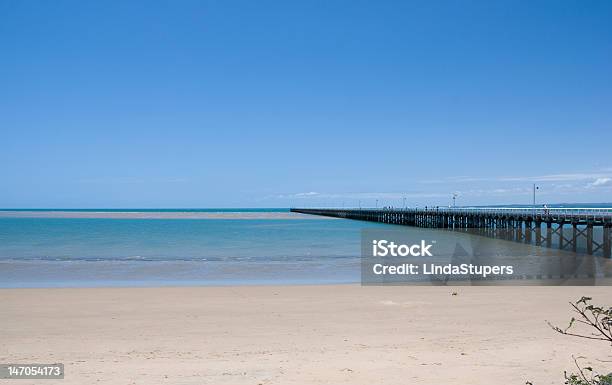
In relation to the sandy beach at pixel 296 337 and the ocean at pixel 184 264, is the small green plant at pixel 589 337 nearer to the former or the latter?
the sandy beach at pixel 296 337

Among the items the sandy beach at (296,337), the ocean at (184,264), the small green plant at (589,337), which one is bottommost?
the ocean at (184,264)

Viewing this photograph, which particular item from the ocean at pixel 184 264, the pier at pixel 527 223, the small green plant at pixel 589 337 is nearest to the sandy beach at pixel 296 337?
the small green plant at pixel 589 337

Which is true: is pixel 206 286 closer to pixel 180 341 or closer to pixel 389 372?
pixel 180 341

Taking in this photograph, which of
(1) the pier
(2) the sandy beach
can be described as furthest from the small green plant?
(1) the pier

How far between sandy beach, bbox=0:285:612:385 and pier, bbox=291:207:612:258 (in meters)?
14.7

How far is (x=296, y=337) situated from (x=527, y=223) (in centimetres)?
3168

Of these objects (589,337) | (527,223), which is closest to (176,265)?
(527,223)

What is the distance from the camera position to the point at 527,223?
126 ft

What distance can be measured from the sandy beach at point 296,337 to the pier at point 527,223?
14.7 m

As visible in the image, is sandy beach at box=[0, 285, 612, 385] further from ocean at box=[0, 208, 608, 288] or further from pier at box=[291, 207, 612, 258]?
pier at box=[291, 207, 612, 258]

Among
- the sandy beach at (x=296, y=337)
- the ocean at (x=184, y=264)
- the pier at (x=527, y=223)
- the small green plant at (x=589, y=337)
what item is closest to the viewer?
the small green plant at (x=589, y=337)

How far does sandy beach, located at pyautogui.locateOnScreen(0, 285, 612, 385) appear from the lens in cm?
771

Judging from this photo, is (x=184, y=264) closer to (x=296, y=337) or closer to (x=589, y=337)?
(x=296, y=337)

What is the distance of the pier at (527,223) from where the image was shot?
2961 centimetres
